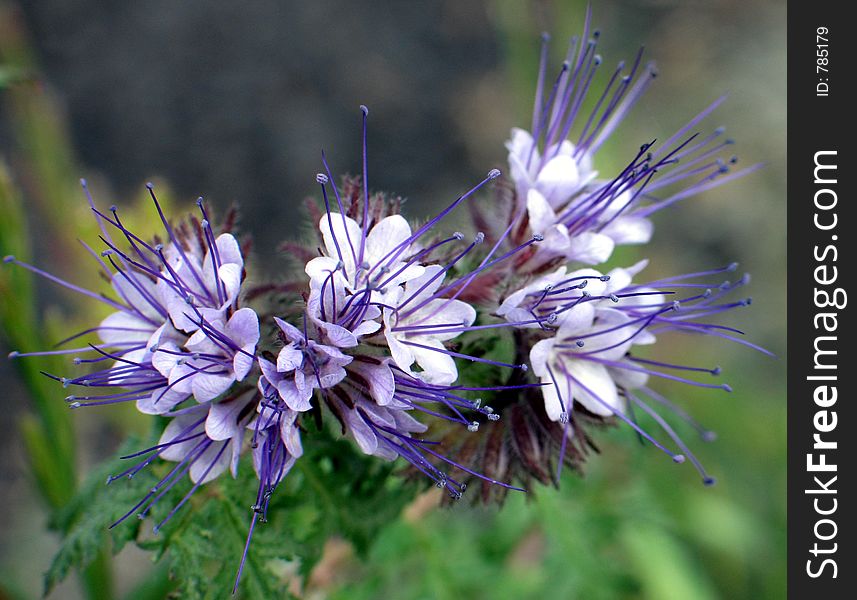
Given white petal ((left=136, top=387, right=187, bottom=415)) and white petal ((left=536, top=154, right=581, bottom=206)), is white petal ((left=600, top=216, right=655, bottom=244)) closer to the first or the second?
white petal ((left=536, top=154, right=581, bottom=206))

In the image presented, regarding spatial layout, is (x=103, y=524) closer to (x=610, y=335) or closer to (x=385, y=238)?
(x=385, y=238)

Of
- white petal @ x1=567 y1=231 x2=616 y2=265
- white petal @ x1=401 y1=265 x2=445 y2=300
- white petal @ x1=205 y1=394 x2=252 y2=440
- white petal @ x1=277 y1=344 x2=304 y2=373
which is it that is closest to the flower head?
white petal @ x1=567 y1=231 x2=616 y2=265

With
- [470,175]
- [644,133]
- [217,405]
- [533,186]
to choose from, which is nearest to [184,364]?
[217,405]

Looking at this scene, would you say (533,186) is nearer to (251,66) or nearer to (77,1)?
(251,66)

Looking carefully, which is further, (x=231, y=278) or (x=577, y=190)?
(x=577, y=190)
